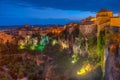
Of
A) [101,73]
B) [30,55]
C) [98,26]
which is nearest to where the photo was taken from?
[101,73]

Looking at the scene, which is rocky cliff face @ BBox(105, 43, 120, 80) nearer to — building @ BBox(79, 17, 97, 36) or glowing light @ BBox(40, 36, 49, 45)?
building @ BBox(79, 17, 97, 36)

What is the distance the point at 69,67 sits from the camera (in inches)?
1103

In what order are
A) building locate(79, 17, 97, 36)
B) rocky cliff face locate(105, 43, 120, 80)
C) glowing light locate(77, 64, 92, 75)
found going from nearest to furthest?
rocky cliff face locate(105, 43, 120, 80)
glowing light locate(77, 64, 92, 75)
building locate(79, 17, 97, 36)

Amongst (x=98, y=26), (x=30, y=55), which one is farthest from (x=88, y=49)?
(x=30, y=55)

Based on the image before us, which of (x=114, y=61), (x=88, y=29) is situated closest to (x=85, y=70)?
(x=88, y=29)

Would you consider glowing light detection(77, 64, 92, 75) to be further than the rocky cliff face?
Yes

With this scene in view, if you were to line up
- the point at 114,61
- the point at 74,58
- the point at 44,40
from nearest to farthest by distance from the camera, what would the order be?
the point at 114,61, the point at 74,58, the point at 44,40

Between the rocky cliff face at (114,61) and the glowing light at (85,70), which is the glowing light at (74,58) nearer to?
the glowing light at (85,70)

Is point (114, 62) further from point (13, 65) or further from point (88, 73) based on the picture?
point (13, 65)

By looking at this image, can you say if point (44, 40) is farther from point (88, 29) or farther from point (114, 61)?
point (114, 61)

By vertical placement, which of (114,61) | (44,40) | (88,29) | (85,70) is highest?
(88,29)

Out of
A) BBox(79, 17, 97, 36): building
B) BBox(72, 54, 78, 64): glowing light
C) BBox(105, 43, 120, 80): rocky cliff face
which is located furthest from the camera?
BBox(72, 54, 78, 64): glowing light

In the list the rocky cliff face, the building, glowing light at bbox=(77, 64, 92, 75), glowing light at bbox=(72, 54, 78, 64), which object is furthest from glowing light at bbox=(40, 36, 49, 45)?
the rocky cliff face

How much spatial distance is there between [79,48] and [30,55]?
1178cm
